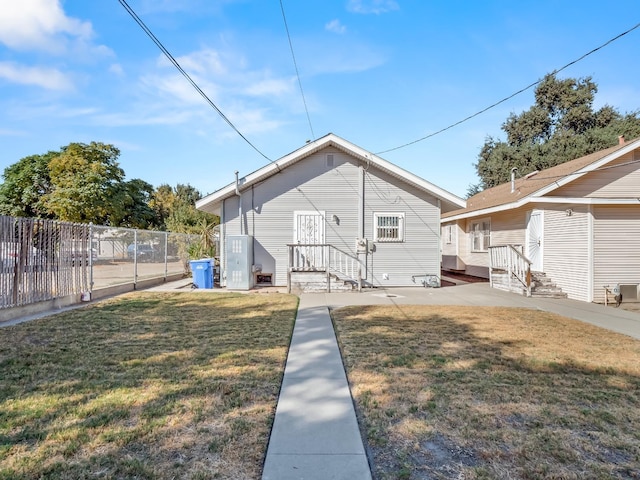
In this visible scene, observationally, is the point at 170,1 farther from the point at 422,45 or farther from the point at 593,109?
the point at 593,109

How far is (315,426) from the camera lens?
2.98 metres

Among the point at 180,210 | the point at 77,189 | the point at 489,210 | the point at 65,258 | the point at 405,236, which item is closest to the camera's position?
the point at 65,258

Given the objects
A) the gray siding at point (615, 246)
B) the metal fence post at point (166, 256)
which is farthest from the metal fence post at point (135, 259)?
the gray siding at point (615, 246)

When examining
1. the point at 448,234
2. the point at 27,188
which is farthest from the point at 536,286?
the point at 27,188

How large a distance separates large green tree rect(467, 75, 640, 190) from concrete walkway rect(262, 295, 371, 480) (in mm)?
33577

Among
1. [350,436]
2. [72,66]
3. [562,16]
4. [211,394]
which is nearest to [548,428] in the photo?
[350,436]

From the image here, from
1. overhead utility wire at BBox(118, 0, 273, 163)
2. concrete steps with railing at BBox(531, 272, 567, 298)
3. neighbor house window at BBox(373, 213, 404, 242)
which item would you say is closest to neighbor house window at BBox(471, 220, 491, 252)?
concrete steps with railing at BBox(531, 272, 567, 298)

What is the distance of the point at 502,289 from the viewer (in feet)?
39.5

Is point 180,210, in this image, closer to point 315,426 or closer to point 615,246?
point 615,246

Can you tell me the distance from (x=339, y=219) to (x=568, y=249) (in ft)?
23.1

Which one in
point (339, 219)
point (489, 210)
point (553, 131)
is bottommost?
point (339, 219)

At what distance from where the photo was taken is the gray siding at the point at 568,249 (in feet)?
33.2

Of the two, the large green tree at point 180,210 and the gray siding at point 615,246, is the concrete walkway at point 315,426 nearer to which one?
the gray siding at point 615,246

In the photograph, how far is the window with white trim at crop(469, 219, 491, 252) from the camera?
629 inches
